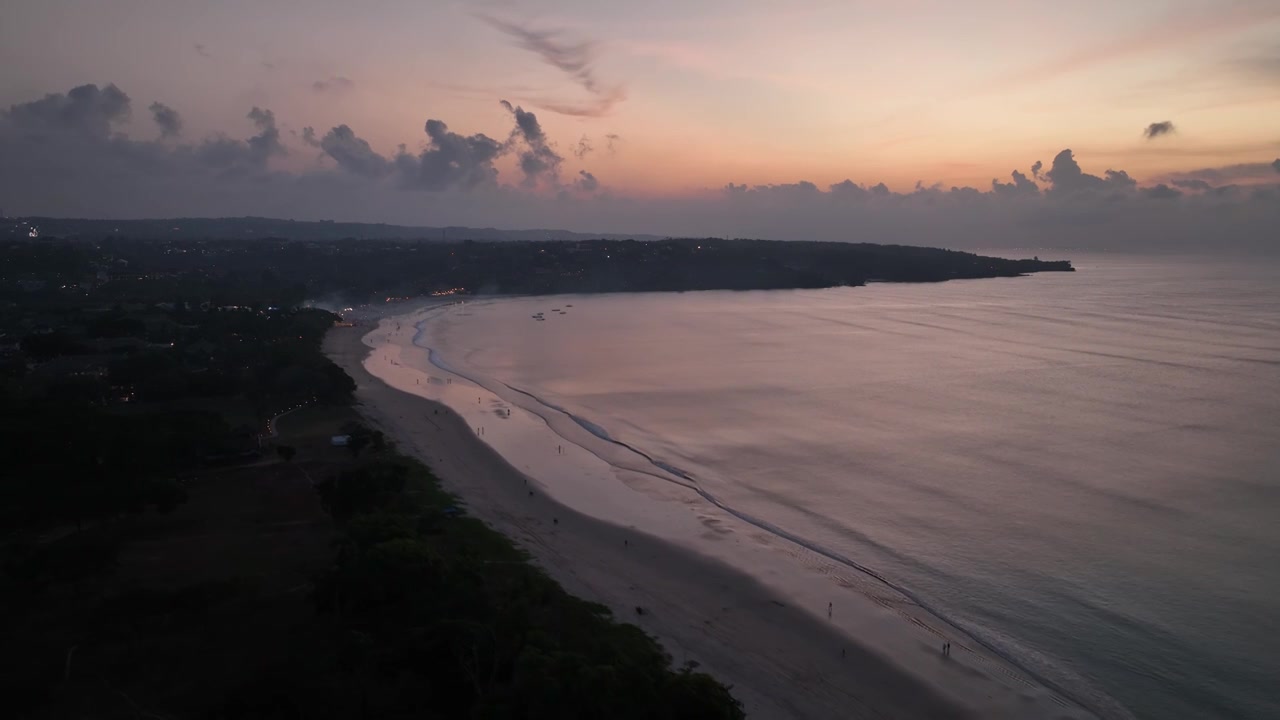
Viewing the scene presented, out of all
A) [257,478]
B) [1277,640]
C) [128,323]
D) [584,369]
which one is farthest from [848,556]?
[128,323]

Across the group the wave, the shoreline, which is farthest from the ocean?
the shoreline

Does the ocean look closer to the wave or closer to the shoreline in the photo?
the wave

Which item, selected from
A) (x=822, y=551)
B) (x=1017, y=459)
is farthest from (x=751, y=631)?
(x=1017, y=459)

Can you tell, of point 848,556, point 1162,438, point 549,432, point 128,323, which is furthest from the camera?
point 128,323

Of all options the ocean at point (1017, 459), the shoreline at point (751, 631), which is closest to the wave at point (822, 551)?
the ocean at point (1017, 459)

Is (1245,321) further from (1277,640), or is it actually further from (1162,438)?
(1277,640)

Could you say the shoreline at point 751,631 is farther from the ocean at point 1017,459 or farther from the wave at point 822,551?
the ocean at point 1017,459

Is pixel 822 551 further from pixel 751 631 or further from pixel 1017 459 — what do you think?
pixel 1017 459
